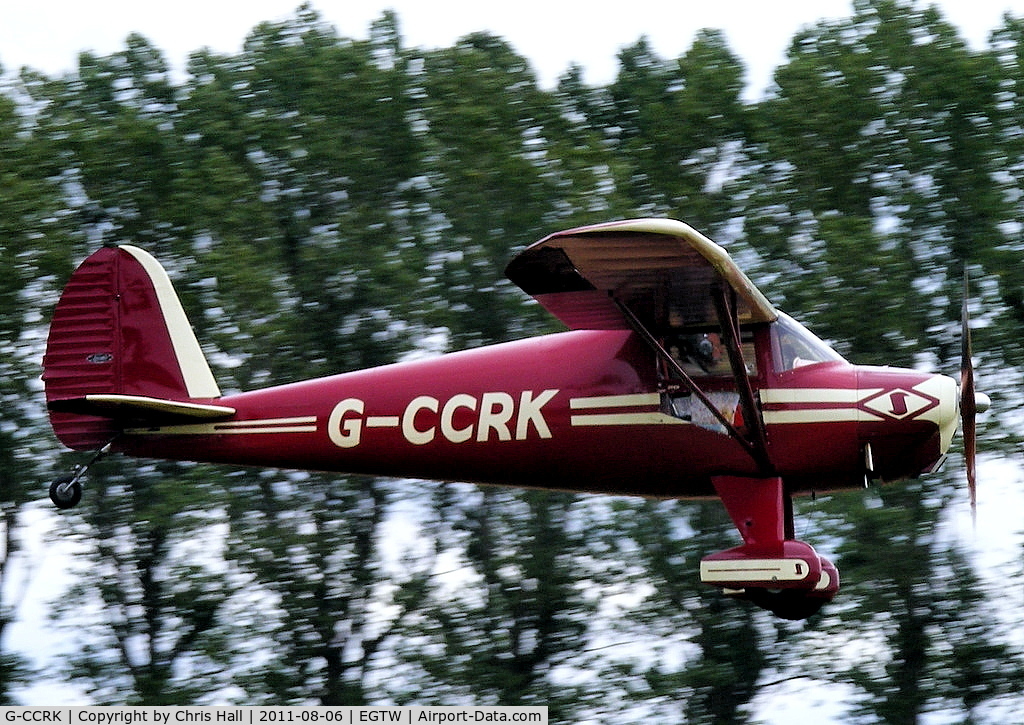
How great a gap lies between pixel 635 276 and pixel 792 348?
1.51 metres

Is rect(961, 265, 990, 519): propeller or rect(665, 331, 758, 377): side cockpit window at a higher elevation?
rect(665, 331, 758, 377): side cockpit window

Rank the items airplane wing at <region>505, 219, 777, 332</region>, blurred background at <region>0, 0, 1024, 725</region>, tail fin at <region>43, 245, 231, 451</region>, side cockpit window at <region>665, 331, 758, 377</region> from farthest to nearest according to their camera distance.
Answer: blurred background at <region>0, 0, 1024, 725</region> → tail fin at <region>43, 245, 231, 451</region> → side cockpit window at <region>665, 331, 758, 377</region> → airplane wing at <region>505, 219, 777, 332</region>

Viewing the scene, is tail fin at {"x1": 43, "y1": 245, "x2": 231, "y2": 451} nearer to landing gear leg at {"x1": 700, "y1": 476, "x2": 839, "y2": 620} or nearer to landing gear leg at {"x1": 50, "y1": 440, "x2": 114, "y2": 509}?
landing gear leg at {"x1": 50, "y1": 440, "x2": 114, "y2": 509}

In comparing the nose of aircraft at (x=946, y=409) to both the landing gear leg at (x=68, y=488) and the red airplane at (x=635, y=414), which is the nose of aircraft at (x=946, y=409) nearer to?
the red airplane at (x=635, y=414)

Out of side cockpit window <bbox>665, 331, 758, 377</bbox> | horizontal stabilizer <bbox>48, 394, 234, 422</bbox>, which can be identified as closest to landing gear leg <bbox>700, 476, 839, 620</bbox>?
side cockpit window <bbox>665, 331, 758, 377</bbox>

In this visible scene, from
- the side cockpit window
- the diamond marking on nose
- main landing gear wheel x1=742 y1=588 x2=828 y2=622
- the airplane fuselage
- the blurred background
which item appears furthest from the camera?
the blurred background

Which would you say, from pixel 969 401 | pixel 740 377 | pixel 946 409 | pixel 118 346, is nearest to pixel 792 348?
pixel 740 377

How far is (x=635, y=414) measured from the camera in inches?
494

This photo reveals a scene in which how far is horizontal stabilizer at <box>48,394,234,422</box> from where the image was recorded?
12.8 m

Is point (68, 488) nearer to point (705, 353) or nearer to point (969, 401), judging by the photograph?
point (705, 353)

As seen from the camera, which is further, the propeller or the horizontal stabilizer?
the horizontal stabilizer

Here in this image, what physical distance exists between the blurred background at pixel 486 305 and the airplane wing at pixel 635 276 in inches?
427

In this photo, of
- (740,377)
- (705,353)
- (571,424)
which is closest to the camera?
(740,377)

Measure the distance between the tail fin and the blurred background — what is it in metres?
8.81
